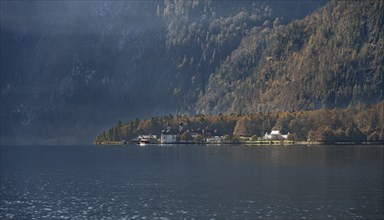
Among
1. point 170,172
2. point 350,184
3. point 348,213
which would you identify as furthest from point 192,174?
point 348,213

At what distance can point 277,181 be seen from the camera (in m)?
159

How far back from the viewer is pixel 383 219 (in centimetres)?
10438

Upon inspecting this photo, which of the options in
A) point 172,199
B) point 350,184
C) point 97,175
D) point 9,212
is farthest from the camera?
point 97,175

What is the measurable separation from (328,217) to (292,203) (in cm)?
1435

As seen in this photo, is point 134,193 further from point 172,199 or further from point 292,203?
point 292,203

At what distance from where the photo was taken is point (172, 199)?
130 m

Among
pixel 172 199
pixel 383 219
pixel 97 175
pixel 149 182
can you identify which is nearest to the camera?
pixel 383 219

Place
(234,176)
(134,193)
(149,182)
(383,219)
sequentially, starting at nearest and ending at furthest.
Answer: (383,219) → (134,193) → (149,182) → (234,176)

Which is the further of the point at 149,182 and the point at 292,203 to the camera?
the point at 149,182

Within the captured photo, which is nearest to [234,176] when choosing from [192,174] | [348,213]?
[192,174]

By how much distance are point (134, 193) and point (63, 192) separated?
1400 cm

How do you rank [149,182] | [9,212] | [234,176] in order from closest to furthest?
[9,212], [149,182], [234,176]

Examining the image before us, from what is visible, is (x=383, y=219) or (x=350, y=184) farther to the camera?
(x=350, y=184)

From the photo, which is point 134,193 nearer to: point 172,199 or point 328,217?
point 172,199
